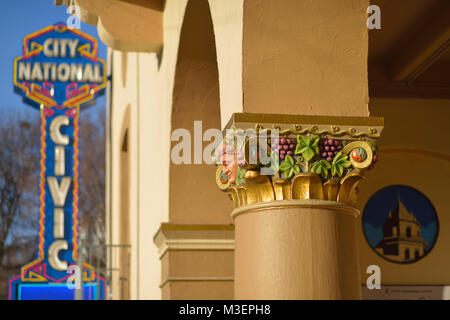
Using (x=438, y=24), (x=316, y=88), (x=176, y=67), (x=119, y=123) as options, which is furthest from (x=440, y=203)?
(x=119, y=123)

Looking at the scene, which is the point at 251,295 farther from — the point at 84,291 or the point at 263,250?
the point at 84,291

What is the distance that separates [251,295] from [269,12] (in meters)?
1.50

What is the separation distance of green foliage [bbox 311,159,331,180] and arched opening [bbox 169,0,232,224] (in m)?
2.90

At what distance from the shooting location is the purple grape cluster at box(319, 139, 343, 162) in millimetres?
4555

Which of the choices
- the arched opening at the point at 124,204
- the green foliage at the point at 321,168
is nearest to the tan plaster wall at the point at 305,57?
the green foliage at the point at 321,168

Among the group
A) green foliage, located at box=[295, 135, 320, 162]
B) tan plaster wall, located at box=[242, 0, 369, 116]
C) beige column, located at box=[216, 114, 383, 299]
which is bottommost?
beige column, located at box=[216, 114, 383, 299]

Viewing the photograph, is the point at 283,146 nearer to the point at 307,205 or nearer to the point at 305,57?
the point at 307,205

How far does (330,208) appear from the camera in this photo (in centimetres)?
443

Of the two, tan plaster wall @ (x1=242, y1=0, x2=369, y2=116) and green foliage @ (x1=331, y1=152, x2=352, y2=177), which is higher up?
tan plaster wall @ (x1=242, y1=0, x2=369, y2=116)

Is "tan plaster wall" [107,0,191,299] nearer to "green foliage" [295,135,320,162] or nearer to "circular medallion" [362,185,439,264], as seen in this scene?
"circular medallion" [362,185,439,264]

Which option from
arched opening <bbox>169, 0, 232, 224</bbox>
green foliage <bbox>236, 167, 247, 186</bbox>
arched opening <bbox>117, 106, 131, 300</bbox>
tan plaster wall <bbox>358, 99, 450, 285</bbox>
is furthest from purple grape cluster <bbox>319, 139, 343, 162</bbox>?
arched opening <bbox>117, 106, 131, 300</bbox>

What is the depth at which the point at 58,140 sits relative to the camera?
61.8ft

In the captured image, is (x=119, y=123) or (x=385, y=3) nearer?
(x=385, y=3)

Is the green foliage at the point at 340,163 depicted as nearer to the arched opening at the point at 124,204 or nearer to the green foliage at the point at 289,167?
the green foliage at the point at 289,167
